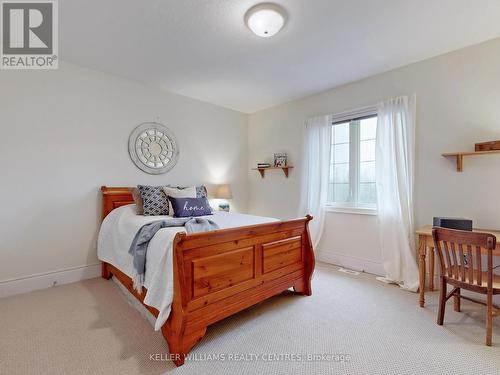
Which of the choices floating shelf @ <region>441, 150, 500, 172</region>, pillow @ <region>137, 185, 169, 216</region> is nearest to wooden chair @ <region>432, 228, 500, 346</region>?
floating shelf @ <region>441, 150, 500, 172</region>

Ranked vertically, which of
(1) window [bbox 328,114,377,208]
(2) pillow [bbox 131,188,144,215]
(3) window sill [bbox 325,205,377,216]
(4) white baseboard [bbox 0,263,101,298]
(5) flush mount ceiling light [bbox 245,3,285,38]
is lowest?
(4) white baseboard [bbox 0,263,101,298]

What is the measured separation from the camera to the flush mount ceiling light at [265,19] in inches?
75.4

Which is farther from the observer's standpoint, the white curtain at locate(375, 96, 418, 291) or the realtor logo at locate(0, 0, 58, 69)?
the white curtain at locate(375, 96, 418, 291)

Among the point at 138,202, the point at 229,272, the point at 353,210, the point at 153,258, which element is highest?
the point at 138,202

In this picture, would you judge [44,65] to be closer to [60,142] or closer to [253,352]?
[60,142]

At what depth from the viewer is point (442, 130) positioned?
104 inches

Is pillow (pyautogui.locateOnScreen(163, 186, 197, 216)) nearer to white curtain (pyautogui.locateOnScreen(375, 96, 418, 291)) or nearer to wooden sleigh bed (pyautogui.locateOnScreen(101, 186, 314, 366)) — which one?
wooden sleigh bed (pyautogui.locateOnScreen(101, 186, 314, 366))

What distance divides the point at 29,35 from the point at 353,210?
13.0ft

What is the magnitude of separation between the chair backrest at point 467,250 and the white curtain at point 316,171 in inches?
65.7

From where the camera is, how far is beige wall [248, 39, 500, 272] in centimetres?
238

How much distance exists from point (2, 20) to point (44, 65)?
0.58 metres

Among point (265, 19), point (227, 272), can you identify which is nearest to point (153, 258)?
point (227, 272)

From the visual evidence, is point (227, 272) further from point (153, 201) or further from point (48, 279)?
point (48, 279)

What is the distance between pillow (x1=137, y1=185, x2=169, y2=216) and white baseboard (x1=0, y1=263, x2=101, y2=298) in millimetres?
1067
